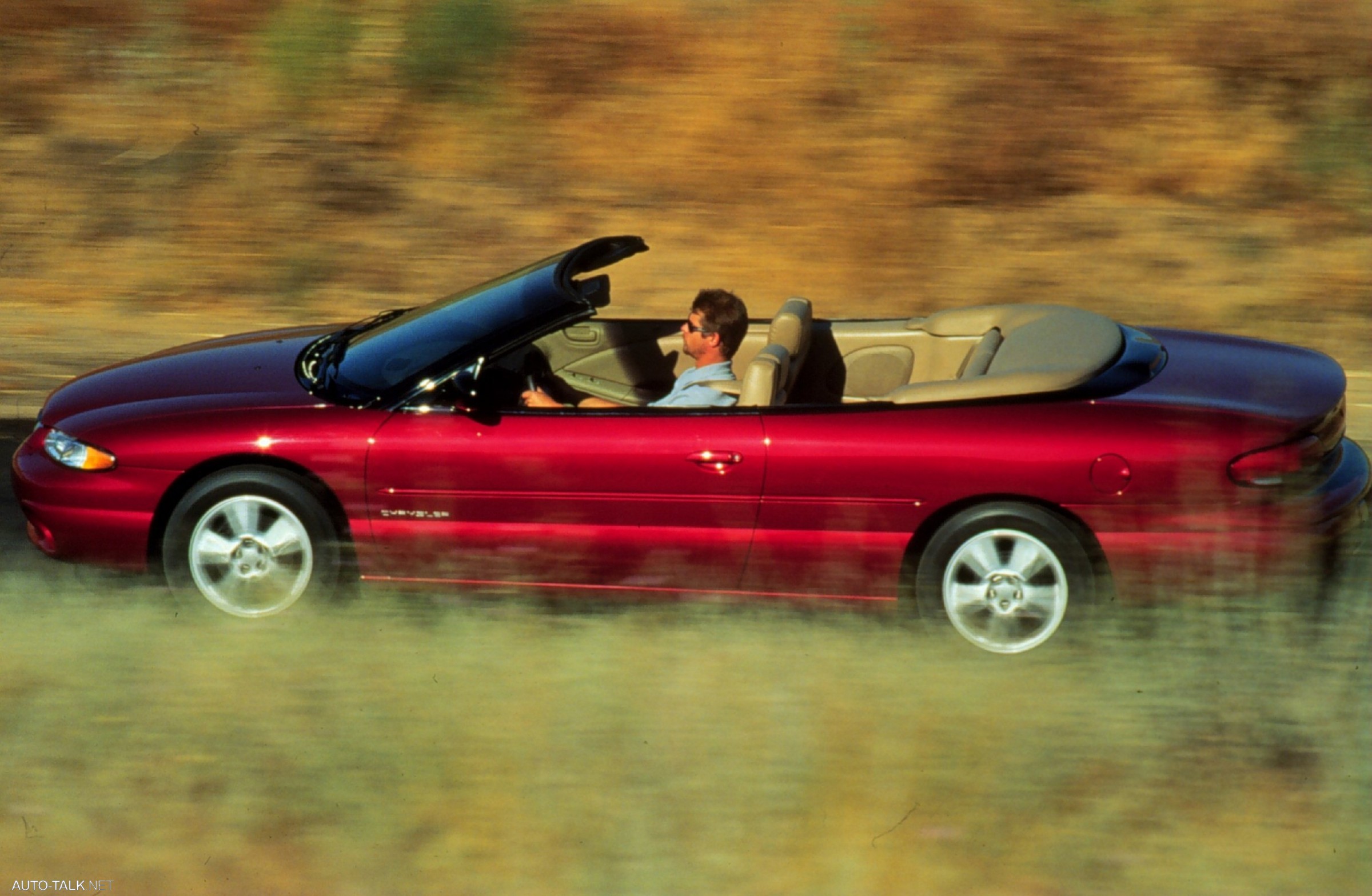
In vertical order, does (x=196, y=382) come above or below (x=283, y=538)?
above

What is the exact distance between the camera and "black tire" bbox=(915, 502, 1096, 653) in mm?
5176

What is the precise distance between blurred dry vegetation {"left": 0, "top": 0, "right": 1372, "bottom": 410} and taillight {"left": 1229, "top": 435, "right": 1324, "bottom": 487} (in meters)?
5.92

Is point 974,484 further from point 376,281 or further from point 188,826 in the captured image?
point 376,281

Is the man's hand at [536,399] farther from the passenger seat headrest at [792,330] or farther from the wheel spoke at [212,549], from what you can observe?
the wheel spoke at [212,549]

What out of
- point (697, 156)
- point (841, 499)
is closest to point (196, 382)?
point (841, 499)

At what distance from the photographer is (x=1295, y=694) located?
16.1 ft

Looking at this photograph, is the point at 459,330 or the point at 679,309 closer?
the point at 459,330

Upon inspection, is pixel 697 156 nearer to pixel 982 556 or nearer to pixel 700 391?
pixel 700 391

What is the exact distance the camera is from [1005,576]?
5230 millimetres

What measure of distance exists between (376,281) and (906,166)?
13.3 feet

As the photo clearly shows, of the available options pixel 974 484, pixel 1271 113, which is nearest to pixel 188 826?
pixel 974 484

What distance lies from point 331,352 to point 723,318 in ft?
4.90

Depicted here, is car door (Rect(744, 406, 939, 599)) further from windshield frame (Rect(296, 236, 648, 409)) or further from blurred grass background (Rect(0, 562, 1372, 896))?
windshield frame (Rect(296, 236, 648, 409))

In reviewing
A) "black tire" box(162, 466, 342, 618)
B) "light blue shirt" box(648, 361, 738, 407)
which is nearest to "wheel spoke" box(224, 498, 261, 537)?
"black tire" box(162, 466, 342, 618)
